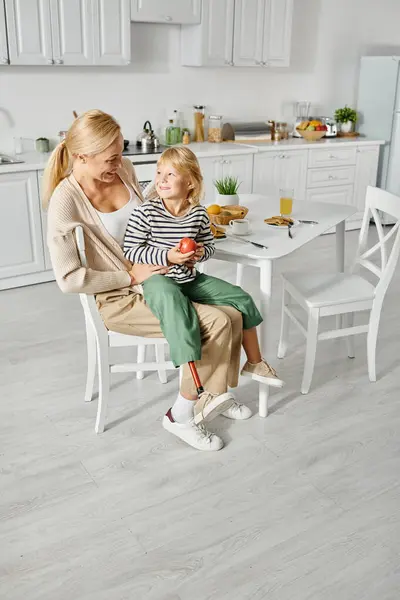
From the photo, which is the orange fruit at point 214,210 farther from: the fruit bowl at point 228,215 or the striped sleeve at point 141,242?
the striped sleeve at point 141,242

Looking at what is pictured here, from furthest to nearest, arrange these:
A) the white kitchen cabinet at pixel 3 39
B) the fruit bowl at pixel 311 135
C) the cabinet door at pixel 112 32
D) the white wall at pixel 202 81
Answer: the fruit bowl at pixel 311 135 → the white wall at pixel 202 81 → the cabinet door at pixel 112 32 → the white kitchen cabinet at pixel 3 39

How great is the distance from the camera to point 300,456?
2.35 metres

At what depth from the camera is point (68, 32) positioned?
13.1 ft

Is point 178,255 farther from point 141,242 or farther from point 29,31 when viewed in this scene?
point 29,31

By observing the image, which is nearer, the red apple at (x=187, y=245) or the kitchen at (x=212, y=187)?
the kitchen at (x=212, y=187)

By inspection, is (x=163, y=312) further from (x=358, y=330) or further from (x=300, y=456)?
(x=358, y=330)

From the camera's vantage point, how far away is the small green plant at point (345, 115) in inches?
225

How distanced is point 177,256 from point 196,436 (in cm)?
67

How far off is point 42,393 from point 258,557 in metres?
1.29

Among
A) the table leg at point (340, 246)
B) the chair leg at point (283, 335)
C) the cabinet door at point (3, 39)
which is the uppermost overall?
the cabinet door at point (3, 39)

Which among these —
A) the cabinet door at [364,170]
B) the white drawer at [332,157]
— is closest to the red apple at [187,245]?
the white drawer at [332,157]

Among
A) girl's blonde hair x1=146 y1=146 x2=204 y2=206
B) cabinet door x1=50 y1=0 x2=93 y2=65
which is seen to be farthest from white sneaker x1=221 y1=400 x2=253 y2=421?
cabinet door x1=50 y1=0 x2=93 y2=65

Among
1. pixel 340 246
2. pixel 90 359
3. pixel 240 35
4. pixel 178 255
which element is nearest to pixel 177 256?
pixel 178 255

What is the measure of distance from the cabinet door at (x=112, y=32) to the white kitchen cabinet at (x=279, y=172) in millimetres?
1270
